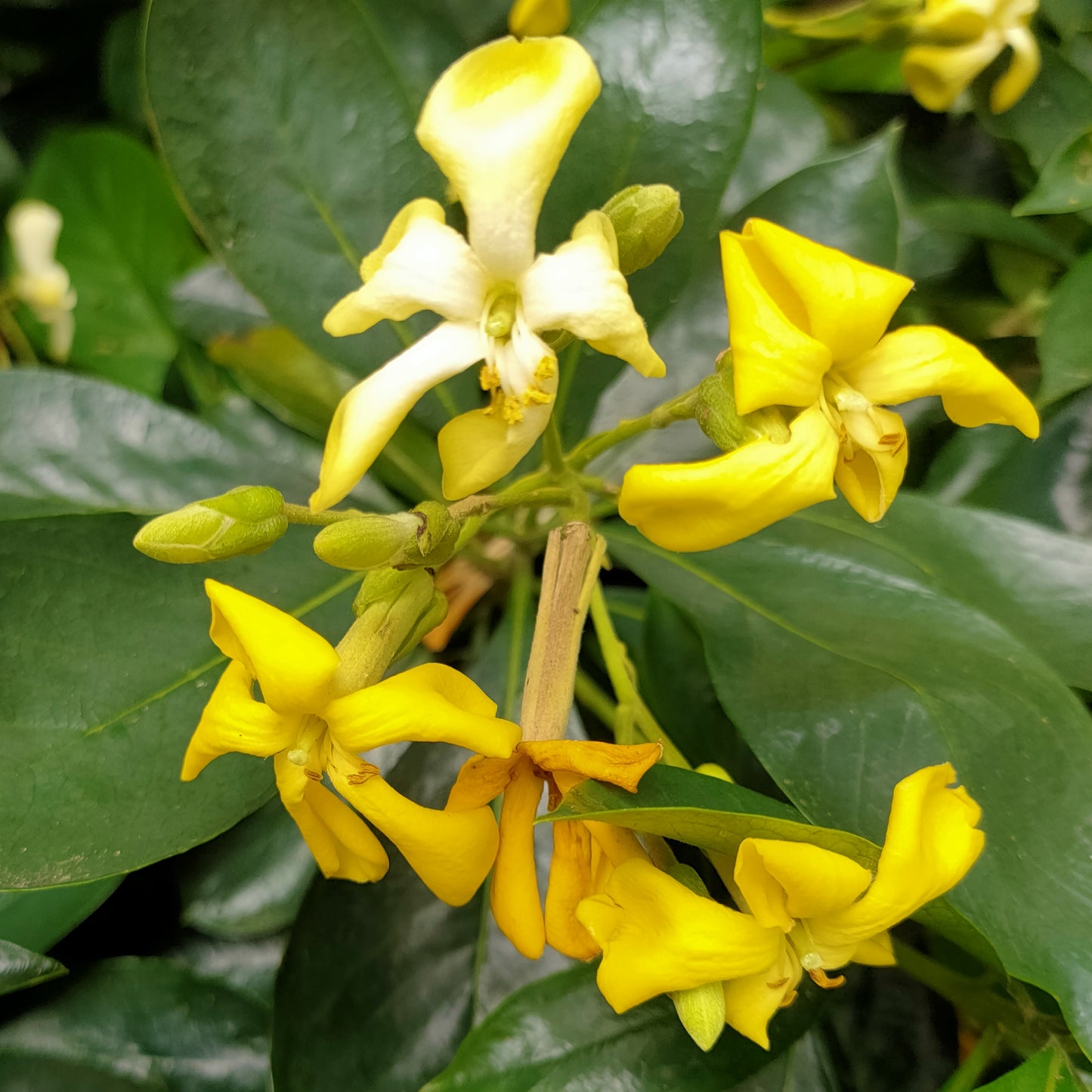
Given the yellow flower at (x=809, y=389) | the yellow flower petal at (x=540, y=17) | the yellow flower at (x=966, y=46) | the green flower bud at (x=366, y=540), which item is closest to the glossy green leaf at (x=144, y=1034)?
the green flower bud at (x=366, y=540)

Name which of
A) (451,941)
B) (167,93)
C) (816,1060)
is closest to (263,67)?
(167,93)

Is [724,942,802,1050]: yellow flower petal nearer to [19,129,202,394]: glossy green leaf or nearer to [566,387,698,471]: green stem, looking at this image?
[566,387,698,471]: green stem

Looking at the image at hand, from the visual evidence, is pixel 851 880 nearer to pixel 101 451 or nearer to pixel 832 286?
pixel 832 286

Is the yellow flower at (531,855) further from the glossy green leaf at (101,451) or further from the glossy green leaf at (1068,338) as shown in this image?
the glossy green leaf at (1068,338)

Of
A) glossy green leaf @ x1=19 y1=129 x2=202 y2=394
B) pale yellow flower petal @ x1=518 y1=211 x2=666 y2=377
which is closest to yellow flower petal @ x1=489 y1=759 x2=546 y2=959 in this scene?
pale yellow flower petal @ x1=518 y1=211 x2=666 y2=377

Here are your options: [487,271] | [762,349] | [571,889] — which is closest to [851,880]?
[571,889]

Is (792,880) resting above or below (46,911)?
above
